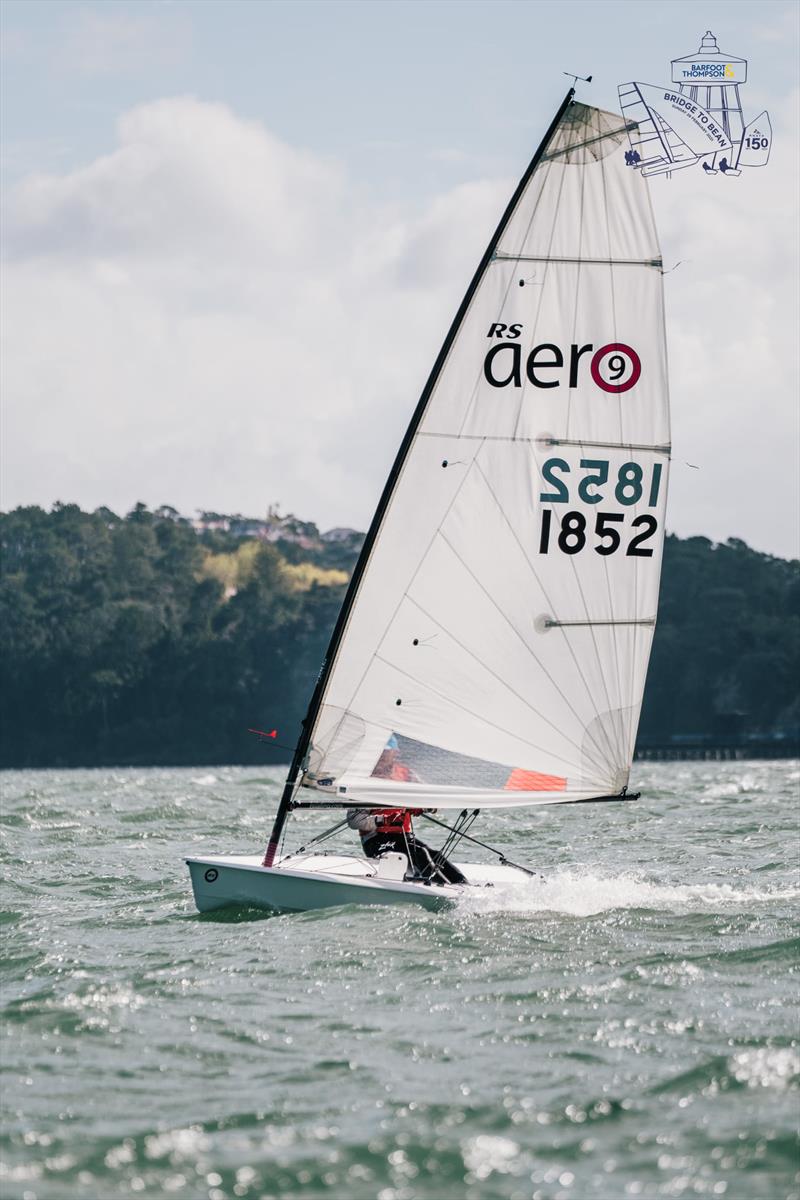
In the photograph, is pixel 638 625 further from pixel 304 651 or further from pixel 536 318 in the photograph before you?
pixel 304 651

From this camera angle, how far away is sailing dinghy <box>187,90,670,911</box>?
16.2m

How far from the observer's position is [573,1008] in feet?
39.2

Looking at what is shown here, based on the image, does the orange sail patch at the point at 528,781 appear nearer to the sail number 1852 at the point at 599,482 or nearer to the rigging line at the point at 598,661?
the rigging line at the point at 598,661

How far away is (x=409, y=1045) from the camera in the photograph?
10.9 meters

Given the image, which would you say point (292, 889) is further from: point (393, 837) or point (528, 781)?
point (528, 781)

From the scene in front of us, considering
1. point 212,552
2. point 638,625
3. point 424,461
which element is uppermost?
point 212,552

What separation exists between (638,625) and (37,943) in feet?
21.2

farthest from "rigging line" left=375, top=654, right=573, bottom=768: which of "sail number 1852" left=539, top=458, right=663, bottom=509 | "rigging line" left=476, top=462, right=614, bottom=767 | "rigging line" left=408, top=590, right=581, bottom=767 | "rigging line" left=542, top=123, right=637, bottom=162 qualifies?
"rigging line" left=542, top=123, right=637, bottom=162

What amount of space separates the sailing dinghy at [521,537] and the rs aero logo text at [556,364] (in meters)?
0.02

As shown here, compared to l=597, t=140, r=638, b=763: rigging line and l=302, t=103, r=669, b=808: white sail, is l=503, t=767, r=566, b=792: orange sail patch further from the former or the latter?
l=597, t=140, r=638, b=763: rigging line

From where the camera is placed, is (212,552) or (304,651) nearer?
(304,651)

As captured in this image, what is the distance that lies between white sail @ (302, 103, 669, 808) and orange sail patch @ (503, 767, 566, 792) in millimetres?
31

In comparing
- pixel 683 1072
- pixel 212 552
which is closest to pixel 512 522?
pixel 683 1072

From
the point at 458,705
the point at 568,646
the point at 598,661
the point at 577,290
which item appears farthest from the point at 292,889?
the point at 577,290
